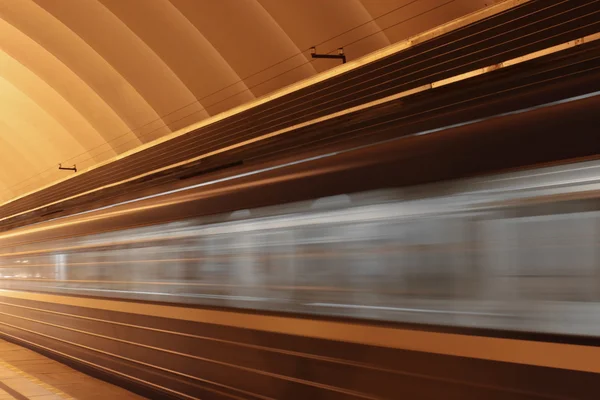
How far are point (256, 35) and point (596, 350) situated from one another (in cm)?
983

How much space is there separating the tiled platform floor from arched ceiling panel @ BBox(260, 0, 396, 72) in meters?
5.53

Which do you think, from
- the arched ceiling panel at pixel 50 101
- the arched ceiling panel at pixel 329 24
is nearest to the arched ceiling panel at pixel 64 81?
the arched ceiling panel at pixel 50 101

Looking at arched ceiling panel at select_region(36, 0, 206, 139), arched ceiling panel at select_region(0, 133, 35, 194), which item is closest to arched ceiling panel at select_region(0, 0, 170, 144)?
arched ceiling panel at select_region(36, 0, 206, 139)

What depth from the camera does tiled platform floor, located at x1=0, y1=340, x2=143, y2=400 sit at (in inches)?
320

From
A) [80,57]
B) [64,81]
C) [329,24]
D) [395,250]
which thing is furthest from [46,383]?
[64,81]

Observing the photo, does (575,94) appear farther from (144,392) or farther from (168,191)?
(144,392)

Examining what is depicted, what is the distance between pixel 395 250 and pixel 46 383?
6.31 m

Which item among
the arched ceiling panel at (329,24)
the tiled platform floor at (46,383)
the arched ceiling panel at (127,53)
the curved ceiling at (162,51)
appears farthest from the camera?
the arched ceiling panel at (127,53)

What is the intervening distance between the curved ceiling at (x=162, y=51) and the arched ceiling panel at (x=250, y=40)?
0.02 metres

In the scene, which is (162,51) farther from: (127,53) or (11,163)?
(11,163)

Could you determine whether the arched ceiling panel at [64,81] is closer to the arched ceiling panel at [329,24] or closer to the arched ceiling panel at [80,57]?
the arched ceiling panel at [80,57]

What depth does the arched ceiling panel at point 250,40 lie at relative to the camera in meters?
12.0

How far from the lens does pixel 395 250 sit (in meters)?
4.20

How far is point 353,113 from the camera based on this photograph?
9.49 metres
